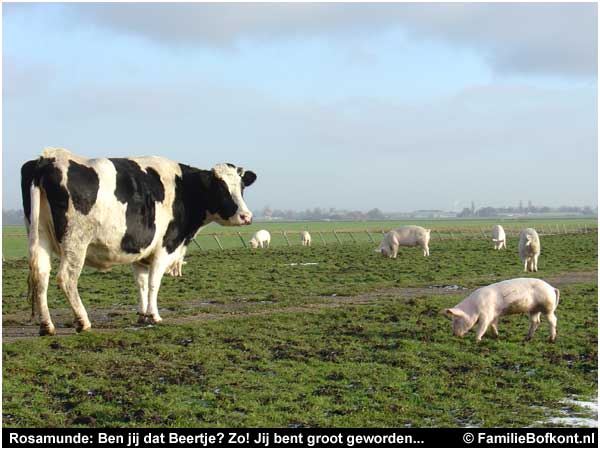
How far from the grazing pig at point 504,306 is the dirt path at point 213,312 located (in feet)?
13.5

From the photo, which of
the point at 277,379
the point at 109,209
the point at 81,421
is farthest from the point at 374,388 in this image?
the point at 109,209

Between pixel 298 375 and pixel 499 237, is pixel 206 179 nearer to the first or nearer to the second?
pixel 298 375

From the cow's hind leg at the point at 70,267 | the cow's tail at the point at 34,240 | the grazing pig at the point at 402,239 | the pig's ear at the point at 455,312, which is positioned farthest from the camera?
the grazing pig at the point at 402,239

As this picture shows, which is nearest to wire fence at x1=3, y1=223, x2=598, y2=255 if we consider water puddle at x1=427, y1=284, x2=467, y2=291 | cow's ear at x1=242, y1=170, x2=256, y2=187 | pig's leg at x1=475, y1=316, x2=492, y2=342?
water puddle at x1=427, y1=284, x2=467, y2=291

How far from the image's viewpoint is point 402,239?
33.3 meters

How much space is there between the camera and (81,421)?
7090 mm

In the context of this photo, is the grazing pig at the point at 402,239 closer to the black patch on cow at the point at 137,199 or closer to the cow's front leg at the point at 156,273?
the cow's front leg at the point at 156,273

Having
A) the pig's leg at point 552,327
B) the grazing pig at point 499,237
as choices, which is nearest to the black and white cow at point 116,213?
the pig's leg at point 552,327

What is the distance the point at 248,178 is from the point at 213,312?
306 centimetres

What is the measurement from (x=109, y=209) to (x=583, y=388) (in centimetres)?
703

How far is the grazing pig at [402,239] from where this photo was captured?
32.6 metres

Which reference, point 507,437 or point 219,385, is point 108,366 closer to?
point 219,385

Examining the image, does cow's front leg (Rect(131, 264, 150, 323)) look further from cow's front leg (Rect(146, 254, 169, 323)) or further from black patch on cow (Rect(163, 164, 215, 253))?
black patch on cow (Rect(163, 164, 215, 253))
